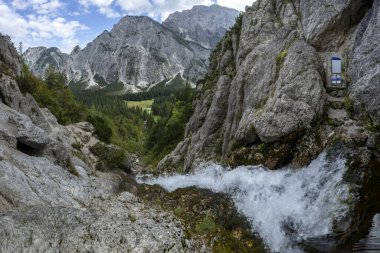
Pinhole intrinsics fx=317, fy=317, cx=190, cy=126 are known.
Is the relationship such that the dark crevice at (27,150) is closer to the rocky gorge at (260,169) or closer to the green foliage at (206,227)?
the rocky gorge at (260,169)

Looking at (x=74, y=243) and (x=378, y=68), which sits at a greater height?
(x=378, y=68)

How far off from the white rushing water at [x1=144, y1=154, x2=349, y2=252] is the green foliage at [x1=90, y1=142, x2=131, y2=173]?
15.2 meters

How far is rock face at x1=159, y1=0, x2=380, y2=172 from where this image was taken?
25.5 m

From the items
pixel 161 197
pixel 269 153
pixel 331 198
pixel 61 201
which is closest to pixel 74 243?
pixel 61 201

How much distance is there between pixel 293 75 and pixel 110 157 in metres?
21.8

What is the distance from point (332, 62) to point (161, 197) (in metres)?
18.8

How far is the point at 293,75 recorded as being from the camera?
28812mm

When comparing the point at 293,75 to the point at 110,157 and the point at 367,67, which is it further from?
the point at 110,157

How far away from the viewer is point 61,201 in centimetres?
1612

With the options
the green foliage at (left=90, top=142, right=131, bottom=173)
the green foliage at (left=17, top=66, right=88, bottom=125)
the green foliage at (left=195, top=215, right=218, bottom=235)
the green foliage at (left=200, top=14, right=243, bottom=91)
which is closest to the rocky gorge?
the green foliage at (left=195, top=215, right=218, bottom=235)

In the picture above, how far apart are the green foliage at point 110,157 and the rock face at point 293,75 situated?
377 inches

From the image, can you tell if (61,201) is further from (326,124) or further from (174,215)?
(326,124)

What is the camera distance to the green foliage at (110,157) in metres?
36.0

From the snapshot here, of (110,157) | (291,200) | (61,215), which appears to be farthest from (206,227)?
(110,157)
